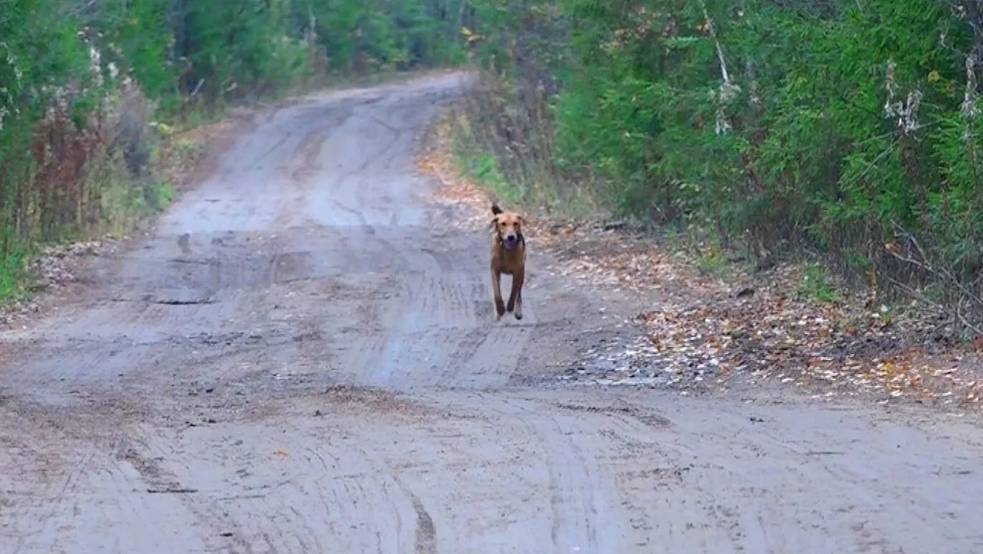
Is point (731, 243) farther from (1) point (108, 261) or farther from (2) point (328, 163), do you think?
(2) point (328, 163)

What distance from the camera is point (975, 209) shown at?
11648 mm

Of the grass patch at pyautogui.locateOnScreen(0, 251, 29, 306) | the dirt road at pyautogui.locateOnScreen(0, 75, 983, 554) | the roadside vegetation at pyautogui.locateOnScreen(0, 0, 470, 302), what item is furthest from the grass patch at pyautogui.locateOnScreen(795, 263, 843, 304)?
the roadside vegetation at pyautogui.locateOnScreen(0, 0, 470, 302)

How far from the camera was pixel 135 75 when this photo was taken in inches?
1447

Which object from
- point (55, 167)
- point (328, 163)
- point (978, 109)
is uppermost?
point (978, 109)

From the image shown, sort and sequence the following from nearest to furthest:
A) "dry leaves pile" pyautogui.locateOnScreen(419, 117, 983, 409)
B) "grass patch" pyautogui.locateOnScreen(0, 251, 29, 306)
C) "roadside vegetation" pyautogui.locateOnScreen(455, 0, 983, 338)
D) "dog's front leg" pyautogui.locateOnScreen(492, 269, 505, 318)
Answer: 1. "dry leaves pile" pyautogui.locateOnScreen(419, 117, 983, 409)
2. "roadside vegetation" pyautogui.locateOnScreen(455, 0, 983, 338)
3. "dog's front leg" pyautogui.locateOnScreen(492, 269, 505, 318)
4. "grass patch" pyautogui.locateOnScreen(0, 251, 29, 306)

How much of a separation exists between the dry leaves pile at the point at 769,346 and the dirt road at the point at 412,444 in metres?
0.49

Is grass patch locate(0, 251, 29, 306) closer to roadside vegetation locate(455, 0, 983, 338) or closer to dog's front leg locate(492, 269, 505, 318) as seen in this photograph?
dog's front leg locate(492, 269, 505, 318)

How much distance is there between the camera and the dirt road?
7113 mm

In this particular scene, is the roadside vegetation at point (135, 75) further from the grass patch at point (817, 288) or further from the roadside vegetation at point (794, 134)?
the grass patch at point (817, 288)

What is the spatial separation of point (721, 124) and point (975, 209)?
4.98 m

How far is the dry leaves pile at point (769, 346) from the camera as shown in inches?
434

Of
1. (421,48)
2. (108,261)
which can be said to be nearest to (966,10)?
(108,261)

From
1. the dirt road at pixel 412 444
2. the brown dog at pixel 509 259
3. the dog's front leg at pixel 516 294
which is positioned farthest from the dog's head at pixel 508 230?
the dirt road at pixel 412 444

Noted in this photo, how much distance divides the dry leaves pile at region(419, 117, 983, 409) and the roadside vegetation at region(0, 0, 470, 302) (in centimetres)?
717
